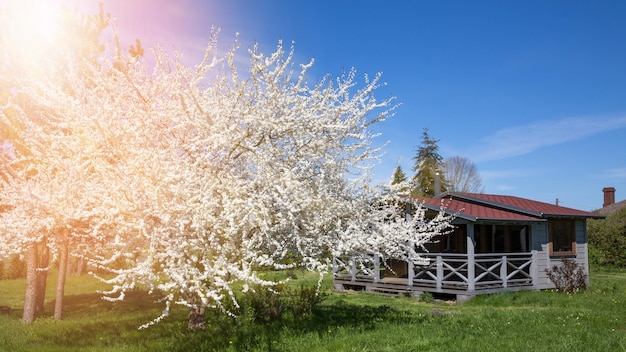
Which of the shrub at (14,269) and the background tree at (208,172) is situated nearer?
the background tree at (208,172)

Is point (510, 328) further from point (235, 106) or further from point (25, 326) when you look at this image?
point (25, 326)

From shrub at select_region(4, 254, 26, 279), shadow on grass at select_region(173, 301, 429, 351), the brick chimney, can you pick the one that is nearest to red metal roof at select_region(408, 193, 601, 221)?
shadow on grass at select_region(173, 301, 429, 351)

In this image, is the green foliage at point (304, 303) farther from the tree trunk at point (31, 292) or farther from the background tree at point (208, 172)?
the tree trunk at point (31, 292)

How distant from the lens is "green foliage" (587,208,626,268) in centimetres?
3094

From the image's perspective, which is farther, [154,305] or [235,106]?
[154,305]

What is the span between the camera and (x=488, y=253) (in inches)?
814

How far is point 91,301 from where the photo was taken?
706 inches

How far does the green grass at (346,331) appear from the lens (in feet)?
30.3

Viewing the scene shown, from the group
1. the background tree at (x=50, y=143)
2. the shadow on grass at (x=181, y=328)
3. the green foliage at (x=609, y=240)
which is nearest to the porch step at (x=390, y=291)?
the shadow on grass at (x=181, y=328)

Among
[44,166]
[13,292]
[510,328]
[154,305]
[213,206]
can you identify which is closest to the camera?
[213,206]

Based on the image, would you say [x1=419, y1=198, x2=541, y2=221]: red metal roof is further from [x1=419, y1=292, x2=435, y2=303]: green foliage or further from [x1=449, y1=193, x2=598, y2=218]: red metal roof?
[x1=419, y1=292, x2=435, y2=303]: green foliage

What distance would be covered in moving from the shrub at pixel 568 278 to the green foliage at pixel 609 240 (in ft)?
45.1

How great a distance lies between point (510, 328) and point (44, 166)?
35.6ft

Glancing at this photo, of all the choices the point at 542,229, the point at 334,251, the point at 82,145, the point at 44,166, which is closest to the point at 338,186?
the point at 334,251
